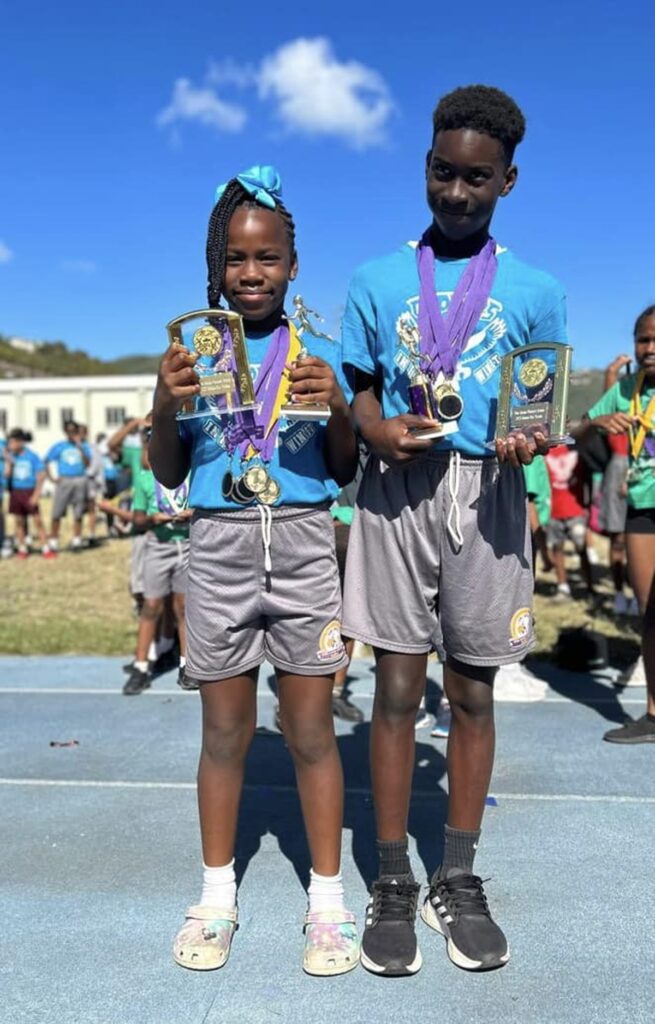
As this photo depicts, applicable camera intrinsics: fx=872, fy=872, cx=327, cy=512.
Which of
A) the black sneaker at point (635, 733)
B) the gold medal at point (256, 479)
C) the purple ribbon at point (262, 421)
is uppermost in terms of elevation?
the purple ribbon at point (262, 421)

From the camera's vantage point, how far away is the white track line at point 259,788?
3.55 m

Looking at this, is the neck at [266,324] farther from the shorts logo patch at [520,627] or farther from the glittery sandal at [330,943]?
the glittery sandal at [330,943]

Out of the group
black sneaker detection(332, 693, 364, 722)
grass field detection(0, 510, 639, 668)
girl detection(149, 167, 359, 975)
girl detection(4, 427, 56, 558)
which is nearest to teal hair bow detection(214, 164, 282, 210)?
girl detection(149, 167, 359, 975)

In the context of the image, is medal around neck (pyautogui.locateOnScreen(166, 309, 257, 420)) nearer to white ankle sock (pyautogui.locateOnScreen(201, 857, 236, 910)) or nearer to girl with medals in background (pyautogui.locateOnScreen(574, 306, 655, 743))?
white ankle sock (pyautogui.locateOnScreen(201, 857, 236, 910))

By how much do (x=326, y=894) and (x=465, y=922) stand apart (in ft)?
1.26

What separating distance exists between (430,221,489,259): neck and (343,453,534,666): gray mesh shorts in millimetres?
545

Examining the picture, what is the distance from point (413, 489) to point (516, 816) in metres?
1.68

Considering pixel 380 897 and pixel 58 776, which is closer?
pixel 380 897

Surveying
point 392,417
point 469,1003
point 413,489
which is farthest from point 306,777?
point 392,417

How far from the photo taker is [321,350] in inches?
94.8

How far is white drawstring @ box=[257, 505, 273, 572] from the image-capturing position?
233cm

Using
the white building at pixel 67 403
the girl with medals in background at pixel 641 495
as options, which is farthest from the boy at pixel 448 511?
the white building at pixel 67 403

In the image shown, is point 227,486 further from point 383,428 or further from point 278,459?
point 383,428

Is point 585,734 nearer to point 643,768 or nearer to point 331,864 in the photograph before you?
point 643,768
